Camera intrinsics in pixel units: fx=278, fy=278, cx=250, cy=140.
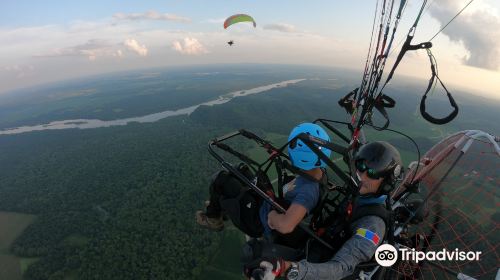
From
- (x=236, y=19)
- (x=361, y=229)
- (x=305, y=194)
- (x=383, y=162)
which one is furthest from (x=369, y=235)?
(x=236, y=19)

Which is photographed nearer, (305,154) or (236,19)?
(305,154)

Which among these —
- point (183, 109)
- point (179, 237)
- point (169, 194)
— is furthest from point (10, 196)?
point (183, 109)

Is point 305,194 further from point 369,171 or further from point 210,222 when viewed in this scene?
point 210,222

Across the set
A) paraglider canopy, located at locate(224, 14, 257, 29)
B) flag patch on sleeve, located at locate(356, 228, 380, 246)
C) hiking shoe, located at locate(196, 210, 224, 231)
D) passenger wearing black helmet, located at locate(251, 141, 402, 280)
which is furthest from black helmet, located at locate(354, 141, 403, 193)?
paraglider canopy, located at locate(224, 14, 257, 29)

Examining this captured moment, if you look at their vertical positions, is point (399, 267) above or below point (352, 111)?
below

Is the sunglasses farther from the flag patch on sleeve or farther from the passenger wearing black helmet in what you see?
the flag patch on sleeve

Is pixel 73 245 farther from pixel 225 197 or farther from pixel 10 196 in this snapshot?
pixel 225 197

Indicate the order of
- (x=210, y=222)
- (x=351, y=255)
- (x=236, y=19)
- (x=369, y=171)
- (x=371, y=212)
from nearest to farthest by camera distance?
(x=351, y=255) < (x=371, y=212) < (x=369, y=171) < (x=210, y=222) < (x=236, y=19)
